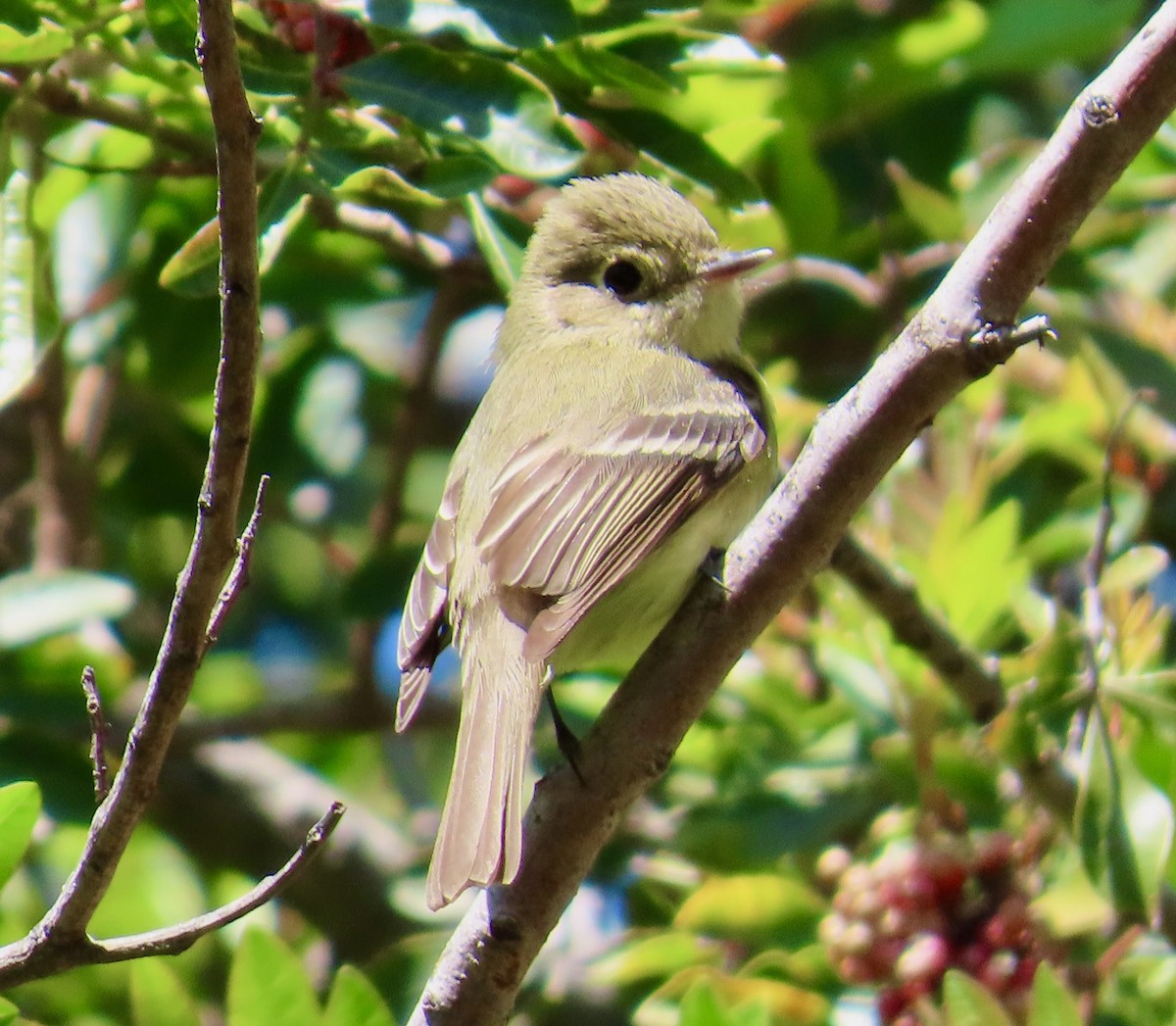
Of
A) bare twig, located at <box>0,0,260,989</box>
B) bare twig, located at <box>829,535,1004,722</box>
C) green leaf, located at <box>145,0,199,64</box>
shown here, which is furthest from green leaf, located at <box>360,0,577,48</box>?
bare twig, located at <box>829,535,1004,722</box>

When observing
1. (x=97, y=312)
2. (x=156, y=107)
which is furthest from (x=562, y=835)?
(x=97, y=312)

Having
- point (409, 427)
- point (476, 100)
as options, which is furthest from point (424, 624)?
point (409, 427)

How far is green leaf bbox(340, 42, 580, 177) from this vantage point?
269 centimetres

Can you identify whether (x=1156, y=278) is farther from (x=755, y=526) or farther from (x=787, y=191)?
(x=755, y=526)

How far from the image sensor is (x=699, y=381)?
353cm

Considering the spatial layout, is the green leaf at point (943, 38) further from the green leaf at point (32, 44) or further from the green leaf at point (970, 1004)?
the green leaf at point (970, 1004)

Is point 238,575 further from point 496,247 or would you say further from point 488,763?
point 496,247

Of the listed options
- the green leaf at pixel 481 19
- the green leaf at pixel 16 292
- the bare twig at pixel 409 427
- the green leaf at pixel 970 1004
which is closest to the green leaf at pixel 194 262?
the green leaf at pixel 16 292

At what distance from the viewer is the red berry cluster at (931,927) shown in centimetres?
308

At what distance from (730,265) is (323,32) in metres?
1.17

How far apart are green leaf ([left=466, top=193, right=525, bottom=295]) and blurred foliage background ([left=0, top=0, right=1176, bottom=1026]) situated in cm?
1

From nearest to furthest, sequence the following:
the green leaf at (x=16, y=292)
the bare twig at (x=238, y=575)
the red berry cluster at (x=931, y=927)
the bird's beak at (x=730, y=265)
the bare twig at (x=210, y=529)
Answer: the bare twig at (x=210, y=529) < the bare twig at (x=238, y=575) < the green leaf at (x=16, y=292) < the red berry cluster at (x=931, y=927) < the bird's beak at (x=730, y=265)

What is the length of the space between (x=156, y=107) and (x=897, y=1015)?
2.22 meters

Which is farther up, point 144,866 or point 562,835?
point 562,835
